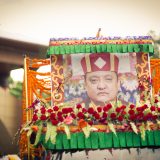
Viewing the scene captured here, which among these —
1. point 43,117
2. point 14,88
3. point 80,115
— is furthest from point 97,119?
point 14,88

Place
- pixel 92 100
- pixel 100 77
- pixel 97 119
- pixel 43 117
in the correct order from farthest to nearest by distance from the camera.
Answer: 1. pixel 100 77
2. pixel 92 100
3. pixel 97 119
4. pixel 43 117

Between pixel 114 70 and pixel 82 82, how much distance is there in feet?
2.40

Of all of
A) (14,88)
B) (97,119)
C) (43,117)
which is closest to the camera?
(43,117)

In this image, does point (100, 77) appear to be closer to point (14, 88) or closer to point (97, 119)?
point (97, 119)

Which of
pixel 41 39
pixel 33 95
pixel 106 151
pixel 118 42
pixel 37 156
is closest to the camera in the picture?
pixel 106 151

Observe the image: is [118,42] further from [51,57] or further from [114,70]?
[51,57]

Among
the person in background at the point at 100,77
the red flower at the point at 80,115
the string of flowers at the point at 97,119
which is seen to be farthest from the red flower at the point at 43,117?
the person in background at the point at 100,77

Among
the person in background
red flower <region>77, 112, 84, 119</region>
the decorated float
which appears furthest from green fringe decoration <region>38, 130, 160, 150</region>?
the person in background

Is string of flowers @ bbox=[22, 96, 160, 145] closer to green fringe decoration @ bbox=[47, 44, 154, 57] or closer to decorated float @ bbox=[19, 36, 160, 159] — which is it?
decorated float @ bbox=[19, 36, 160, 159]

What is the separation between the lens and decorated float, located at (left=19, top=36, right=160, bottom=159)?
648cm

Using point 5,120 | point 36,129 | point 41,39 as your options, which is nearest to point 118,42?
point 36,129

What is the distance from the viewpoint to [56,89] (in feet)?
25.0

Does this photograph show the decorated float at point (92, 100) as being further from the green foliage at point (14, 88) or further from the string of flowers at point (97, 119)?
the green foliage at point (14, 88)

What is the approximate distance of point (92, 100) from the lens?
7582 mm
